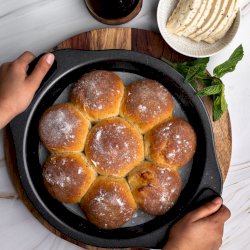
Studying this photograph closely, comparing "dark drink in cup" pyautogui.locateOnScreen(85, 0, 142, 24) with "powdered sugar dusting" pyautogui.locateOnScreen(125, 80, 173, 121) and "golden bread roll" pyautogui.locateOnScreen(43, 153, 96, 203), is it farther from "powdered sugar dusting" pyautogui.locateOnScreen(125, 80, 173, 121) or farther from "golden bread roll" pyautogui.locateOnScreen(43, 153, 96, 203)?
"golden bread roll" pyautogui.locateOnScreen(43, 153, 96, 203)

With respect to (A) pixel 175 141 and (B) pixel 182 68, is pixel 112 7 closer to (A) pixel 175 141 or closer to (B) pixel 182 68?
(B) pixel 182 68

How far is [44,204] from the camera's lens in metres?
1.26

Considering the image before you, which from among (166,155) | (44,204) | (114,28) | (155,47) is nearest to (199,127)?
(166,155)

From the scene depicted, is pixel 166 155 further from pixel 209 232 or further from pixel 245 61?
pixel 245 61

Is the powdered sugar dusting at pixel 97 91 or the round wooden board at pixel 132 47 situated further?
the round wooden board at pixel 132 47

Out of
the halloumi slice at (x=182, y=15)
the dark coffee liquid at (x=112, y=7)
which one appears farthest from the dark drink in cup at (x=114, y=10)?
the halloumi slice at (x=182, y=15)

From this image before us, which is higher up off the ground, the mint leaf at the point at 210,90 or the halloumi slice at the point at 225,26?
the halloumi slice at the point at 225,26

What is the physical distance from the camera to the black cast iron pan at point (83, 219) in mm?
1238

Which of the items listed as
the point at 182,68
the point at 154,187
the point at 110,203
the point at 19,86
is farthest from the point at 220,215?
the point at 19,86

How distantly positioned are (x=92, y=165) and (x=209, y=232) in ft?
1.20

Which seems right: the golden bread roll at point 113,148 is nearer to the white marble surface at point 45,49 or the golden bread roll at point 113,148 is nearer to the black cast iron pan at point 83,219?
the black cast iron pan at point 83,219

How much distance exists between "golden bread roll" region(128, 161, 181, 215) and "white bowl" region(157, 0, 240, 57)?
0.35 meters

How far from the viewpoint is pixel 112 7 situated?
1316 mm

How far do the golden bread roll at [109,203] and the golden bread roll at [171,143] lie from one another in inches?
4.8
